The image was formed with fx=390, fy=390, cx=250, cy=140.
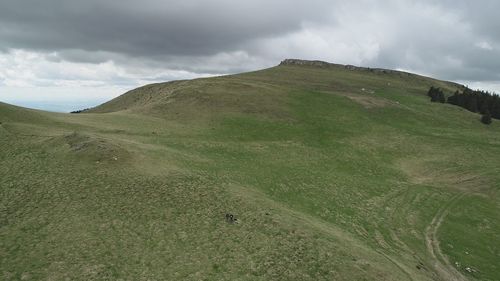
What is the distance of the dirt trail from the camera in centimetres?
2775

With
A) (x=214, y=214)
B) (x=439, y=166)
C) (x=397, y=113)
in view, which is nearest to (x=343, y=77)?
(x=397, y=113)

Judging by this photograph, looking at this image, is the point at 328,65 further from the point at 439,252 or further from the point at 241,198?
the point at 241,198

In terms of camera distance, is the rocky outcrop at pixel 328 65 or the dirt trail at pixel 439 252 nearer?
the dirt trail at pixel 439 252

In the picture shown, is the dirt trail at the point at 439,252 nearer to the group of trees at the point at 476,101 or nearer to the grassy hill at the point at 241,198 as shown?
the grassy hill at the point at 241,198

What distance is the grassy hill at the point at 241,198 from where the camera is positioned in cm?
2295

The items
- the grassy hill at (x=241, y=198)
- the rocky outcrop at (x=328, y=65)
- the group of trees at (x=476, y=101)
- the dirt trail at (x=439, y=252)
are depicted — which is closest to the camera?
the grassy hill at (x=241, y=198)

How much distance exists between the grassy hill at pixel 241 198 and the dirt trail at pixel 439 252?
16cm

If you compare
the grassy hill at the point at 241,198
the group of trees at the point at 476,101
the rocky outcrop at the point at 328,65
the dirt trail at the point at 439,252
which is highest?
the rocky outcrop at the point at 328,65

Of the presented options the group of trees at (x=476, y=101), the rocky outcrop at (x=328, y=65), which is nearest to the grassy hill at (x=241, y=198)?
the group of trees at (x=476, y=101)

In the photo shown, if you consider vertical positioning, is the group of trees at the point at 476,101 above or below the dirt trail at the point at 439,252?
above

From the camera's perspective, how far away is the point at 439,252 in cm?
3111

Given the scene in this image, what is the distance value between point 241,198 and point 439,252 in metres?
16.4

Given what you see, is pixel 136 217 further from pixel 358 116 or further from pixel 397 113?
pixel 397 113

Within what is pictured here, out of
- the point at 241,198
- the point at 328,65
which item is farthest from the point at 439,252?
the point at 328,65
